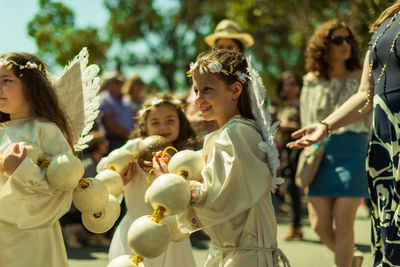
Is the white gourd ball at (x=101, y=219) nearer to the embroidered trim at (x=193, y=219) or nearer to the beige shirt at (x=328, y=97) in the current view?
the embroidered trim at (x=193, y=219)

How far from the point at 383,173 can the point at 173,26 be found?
27502mm

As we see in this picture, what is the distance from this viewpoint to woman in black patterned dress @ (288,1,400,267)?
9.32ft

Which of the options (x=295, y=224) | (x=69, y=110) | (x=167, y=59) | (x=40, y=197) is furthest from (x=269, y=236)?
(x=167, y=59)

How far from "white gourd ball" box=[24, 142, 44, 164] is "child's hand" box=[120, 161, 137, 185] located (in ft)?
2.58

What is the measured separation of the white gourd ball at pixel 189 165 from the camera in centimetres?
285

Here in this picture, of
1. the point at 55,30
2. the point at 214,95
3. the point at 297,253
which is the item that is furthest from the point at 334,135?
the point at 55,30

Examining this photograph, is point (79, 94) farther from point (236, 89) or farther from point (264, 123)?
point (264, 123)

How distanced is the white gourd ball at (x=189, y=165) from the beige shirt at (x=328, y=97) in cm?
222

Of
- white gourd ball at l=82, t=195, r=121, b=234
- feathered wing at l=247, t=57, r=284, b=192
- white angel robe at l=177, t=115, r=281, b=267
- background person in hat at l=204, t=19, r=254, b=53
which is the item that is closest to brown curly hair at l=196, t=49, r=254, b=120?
feathered wing at l=247, t=57, r=284, b=192

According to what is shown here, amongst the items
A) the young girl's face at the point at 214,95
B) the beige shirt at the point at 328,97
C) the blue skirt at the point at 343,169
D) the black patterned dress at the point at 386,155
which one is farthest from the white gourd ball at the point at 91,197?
the beige shirt at the point at 328,97

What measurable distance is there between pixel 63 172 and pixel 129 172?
3.19 feet

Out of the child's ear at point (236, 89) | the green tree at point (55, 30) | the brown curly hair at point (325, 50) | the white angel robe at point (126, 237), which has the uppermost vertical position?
the green tree at point (55, 30)

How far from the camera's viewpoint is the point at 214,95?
117 inches

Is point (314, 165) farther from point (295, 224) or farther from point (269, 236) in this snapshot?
point (295, 224)
